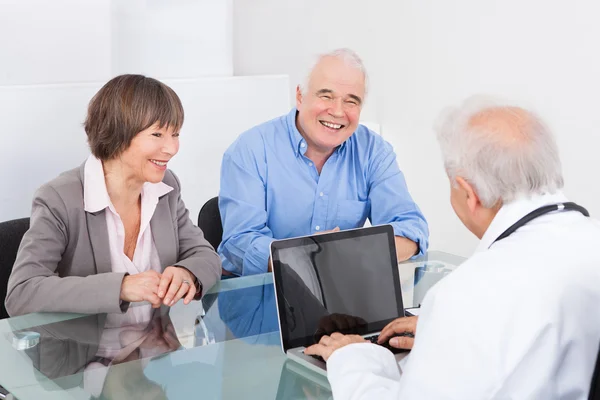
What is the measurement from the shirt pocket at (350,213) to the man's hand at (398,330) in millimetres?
991

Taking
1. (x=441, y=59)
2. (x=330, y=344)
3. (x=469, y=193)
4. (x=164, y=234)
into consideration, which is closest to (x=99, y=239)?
(x=164, y=234)

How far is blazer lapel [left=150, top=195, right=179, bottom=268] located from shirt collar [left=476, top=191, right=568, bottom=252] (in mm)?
1235

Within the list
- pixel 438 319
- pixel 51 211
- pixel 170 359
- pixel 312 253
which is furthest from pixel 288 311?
pixel 51 211

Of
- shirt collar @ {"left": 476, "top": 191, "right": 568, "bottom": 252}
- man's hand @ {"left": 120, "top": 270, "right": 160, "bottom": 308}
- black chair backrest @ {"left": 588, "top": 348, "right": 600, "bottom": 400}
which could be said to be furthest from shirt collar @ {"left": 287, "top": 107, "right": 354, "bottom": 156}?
black chair backrest @ {"left": 588, "top": 348, "right": 600, "bottom": 400}

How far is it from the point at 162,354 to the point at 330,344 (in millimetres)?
386

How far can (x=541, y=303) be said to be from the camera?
1.35m

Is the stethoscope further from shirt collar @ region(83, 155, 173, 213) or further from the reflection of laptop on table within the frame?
shirt collar @ region(83, 155, 173, 213)

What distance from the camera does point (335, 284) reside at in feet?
6.57

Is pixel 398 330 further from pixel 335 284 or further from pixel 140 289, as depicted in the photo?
pixel 140 289

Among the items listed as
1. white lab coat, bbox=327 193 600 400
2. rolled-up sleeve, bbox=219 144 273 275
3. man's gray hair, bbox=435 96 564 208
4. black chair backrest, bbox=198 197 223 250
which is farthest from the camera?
black chair backrest, bbox=198 197 223 250

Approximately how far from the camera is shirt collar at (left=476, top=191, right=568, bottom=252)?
57.8 inches

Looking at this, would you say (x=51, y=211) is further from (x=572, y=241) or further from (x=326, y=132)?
(x=572, y=241)

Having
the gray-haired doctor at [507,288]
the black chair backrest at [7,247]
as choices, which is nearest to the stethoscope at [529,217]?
the gray-haired doctor at [507,288]

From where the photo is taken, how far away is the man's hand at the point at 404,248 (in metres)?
2.66
